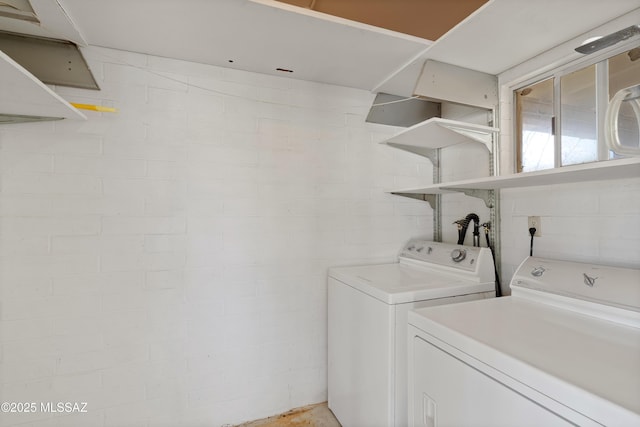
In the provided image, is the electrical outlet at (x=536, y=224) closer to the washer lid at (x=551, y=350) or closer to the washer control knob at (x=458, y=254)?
the washer control knob at (x=458, y=254)

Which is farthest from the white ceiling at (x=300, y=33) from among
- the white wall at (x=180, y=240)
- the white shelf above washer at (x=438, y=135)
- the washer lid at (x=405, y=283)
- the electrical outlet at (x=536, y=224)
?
the washer lid at (x=405, y=283)

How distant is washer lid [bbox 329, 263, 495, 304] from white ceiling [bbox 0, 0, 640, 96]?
4.10 feet

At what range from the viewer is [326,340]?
2043 mm

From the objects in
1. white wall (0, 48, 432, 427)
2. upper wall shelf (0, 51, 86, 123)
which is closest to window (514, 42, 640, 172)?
white wall (0, 48, 432, 427)

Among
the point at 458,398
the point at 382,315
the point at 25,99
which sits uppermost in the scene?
the point at 25,99

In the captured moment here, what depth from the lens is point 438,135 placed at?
196 cm

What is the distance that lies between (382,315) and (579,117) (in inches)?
54.9

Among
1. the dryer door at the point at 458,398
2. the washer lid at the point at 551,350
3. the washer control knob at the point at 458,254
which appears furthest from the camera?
the washer control knob at the point at 458,254

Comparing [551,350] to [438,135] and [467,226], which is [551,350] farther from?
[438,135]

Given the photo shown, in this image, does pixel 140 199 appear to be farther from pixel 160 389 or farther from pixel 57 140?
pixel 160 389

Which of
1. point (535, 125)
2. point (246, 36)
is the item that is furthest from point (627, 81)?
point (246, 36)

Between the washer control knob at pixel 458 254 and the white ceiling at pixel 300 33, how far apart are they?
1.11m

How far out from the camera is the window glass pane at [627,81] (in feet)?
4.28

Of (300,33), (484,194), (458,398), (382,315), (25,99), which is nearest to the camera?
(458,398)
